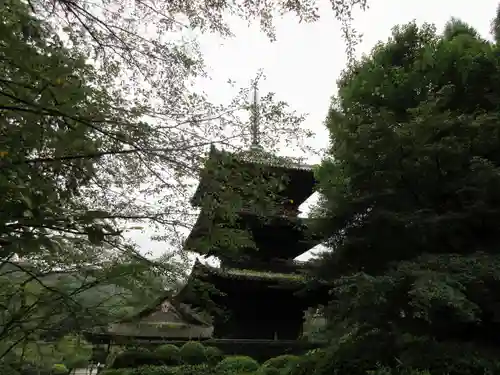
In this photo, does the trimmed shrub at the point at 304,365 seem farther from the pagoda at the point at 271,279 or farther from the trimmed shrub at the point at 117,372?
the trimmed shrub at the point at 117,372

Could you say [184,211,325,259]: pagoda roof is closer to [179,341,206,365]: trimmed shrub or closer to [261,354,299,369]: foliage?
[261,354,299,369]: foliage

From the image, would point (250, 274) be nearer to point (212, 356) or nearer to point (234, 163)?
point (212, 356)

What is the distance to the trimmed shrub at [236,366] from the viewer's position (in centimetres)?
891

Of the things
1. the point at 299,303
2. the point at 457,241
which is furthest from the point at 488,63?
the point at 299,303

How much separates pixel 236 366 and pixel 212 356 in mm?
1133

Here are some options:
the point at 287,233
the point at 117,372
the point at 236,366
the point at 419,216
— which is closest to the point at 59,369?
the point at 419,216

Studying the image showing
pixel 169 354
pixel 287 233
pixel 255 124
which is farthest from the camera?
pixel 287 233

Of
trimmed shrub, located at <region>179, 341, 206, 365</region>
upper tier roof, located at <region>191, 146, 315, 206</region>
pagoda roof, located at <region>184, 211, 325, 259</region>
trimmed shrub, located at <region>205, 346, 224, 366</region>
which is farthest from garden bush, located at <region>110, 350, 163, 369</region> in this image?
upper tier roof, located at <region>191, 146, 315, 206</region>

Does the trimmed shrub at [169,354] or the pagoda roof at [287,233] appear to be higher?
the pagoda roof at [287,233]

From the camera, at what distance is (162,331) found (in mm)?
13945

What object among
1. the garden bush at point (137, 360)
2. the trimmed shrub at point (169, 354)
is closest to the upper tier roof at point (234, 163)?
the trimmed shrub at point (169, 354)

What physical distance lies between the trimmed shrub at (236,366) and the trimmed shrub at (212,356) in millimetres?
589

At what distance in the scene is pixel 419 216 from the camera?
7750 mm

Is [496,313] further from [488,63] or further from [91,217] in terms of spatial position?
[91,217]
